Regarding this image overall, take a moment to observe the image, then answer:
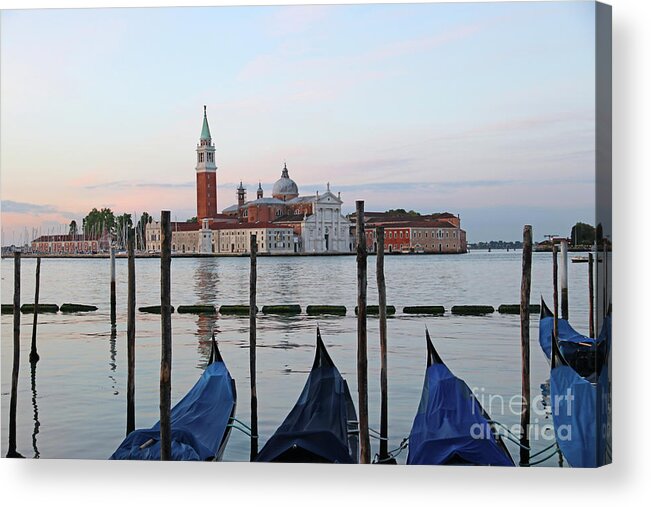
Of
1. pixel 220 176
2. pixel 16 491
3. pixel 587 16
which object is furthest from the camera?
pixel 220 176

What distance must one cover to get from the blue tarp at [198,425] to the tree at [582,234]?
1.92 metres

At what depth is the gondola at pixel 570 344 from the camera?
468 cm

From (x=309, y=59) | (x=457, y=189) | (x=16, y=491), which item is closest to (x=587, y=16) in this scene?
(x=457, y=189)

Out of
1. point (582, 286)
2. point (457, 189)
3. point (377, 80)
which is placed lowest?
point (582, 286)

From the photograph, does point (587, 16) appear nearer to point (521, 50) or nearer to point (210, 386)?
point (521, 50)

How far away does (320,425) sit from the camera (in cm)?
497

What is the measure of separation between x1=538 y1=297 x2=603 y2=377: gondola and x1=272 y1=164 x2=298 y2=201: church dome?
1.44 m

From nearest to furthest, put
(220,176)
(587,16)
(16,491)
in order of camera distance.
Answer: (587,16) → (16,491) → (220,176)

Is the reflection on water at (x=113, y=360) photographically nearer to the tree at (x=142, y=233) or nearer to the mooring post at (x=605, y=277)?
the tree at (x=142, y=233)

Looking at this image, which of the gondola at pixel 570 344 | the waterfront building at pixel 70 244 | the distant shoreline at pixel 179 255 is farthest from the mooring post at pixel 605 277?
the waterfront building at pixel 70 244

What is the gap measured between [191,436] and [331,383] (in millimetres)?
769

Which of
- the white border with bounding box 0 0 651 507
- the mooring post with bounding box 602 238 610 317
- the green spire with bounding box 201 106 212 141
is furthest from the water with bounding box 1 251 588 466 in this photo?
the green spire with bounding box 201 106 212 141

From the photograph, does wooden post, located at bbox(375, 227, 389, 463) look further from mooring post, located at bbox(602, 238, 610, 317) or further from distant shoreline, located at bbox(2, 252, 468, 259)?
mooring post, located at bbox(602, 238, 610, 317)

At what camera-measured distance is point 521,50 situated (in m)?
4.68
